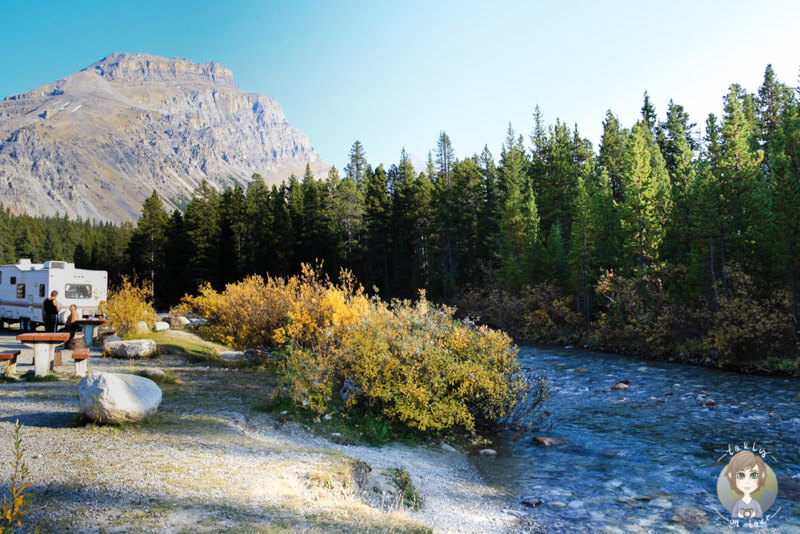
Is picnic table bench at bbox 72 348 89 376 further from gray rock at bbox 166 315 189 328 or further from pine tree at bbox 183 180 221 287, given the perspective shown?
pine tree at bbox 183 180 221 287

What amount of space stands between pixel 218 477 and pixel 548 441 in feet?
23.8

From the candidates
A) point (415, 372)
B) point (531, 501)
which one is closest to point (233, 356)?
point (415, 372)

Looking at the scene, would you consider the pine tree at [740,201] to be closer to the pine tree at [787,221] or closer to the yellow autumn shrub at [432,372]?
the pine tree at [787,221]

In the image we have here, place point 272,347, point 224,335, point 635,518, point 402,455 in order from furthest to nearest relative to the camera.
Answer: point 224,335 → point 272,347 → point 402,455 → point 635,518

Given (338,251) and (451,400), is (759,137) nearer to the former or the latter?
(338,251)

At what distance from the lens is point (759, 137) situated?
48594 millimetres

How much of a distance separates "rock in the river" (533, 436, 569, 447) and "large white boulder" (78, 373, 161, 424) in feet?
25.8

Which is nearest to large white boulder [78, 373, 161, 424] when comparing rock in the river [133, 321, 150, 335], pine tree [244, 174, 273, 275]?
rock in the river [133, 321, 150, 335]

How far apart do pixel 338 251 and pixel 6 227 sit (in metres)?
100

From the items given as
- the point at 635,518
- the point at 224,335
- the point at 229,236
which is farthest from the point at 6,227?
the point at 635,518
